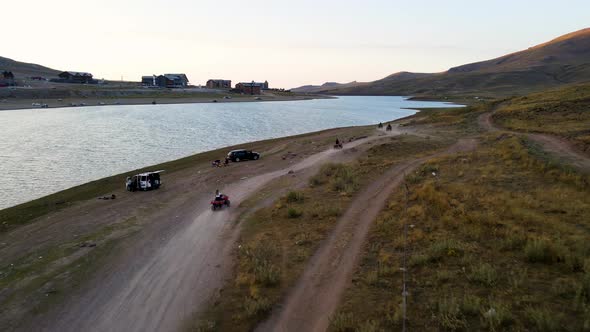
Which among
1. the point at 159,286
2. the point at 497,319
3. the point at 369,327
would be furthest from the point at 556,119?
the point at 159,286

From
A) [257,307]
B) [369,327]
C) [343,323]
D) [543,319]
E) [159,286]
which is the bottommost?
[159,286]

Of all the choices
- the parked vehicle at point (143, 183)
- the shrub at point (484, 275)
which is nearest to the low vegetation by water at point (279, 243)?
the shrub at point (484, 275)

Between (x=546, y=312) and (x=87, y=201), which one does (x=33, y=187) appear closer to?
(x=87, y=201)

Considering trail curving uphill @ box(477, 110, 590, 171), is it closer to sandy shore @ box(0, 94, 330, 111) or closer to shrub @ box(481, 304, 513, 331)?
shrub @ box(481, 304, 513, 331)

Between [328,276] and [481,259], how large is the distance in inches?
241

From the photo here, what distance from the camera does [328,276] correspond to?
14820 mm

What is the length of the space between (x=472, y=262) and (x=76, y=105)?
154m

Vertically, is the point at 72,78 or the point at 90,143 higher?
the point at 72,78

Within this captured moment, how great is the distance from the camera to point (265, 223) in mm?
22594

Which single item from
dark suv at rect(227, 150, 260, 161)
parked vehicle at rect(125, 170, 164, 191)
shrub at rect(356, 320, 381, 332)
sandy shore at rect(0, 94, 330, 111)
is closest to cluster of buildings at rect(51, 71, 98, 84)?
sandy shore at rect(0, 94, 330, 111)

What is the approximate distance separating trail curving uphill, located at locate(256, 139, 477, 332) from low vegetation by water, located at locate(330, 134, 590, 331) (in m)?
0.59

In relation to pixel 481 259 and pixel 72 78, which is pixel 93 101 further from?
pixel 481 259

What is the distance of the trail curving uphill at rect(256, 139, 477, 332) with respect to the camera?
12219 mm

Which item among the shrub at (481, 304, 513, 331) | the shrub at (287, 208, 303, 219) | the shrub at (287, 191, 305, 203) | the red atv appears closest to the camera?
the shrub at (481, 304, 513, 331)
